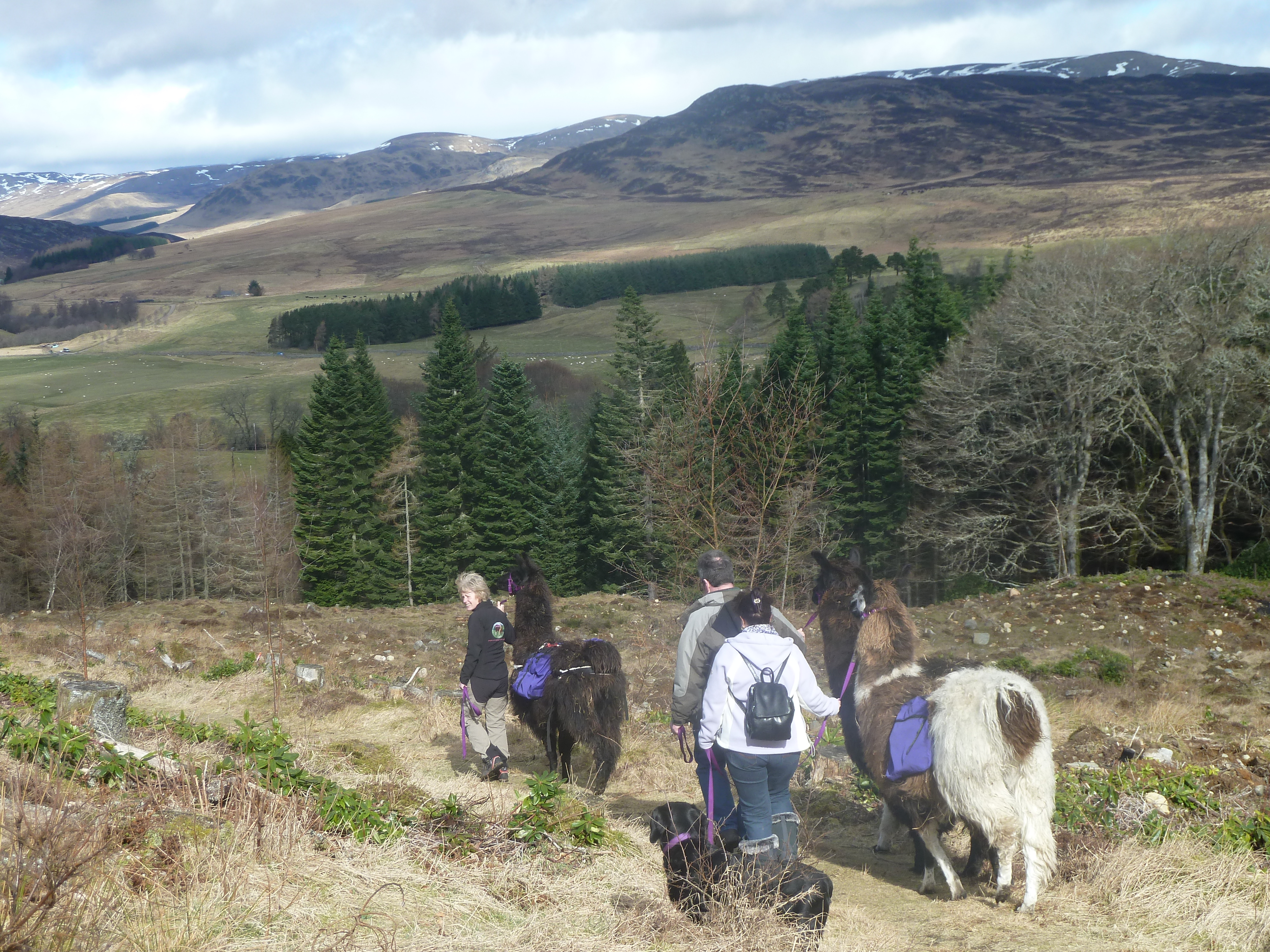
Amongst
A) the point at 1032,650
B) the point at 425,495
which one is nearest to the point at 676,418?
the point at 425,495

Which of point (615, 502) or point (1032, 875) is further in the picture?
point (615, 502)

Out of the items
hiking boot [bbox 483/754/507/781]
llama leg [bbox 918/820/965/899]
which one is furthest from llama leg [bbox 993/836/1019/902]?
hiking boot [bbox 483/754/507/781]

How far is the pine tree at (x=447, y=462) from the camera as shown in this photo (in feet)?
155

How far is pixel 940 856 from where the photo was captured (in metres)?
6.28

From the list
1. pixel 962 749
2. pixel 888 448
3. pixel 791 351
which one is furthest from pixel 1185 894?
pixel 791 351

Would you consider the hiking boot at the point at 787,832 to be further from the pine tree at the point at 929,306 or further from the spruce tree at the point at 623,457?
the pine tree at the point at 929,306

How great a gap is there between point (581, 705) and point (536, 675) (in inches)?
22.0

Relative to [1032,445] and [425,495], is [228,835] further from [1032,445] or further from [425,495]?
[425,495]

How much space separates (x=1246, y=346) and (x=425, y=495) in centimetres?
3681

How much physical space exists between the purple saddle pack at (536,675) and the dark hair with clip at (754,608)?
369cm

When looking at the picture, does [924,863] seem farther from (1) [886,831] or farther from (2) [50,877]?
(2) [50,877]

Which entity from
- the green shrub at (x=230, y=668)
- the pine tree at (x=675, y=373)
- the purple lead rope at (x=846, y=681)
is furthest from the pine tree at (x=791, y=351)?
the purple lead rope at (x=846, y=681)

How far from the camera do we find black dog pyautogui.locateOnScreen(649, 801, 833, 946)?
16.0ft

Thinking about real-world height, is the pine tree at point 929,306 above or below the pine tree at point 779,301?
below
